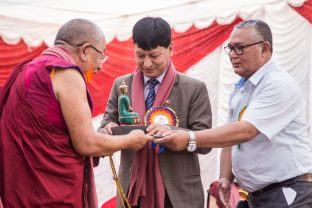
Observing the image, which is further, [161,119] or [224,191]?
[224,191]

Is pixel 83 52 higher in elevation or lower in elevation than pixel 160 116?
higher

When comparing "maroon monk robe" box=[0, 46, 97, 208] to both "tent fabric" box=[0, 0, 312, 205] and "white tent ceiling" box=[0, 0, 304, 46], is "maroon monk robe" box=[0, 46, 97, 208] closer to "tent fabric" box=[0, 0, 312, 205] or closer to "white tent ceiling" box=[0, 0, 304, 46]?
"tent fabric" box=[0, 0, 312, 205]

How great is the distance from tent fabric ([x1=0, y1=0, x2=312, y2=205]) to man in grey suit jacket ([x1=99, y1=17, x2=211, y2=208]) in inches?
111

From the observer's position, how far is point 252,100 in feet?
10.00

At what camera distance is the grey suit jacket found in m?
3.09

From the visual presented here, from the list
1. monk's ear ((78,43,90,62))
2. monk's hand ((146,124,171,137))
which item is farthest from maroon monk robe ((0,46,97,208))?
monk's hand ((146,124,171,137))

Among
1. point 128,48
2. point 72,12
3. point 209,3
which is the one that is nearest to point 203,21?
point 209,3

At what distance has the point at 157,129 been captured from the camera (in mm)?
2930

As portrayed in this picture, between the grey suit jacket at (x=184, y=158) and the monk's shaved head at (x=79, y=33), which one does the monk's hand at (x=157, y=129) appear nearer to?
the grey suit jacket at (x=184, y=158)

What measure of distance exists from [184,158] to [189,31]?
3.92m

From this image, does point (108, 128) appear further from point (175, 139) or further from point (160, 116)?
point (175, 139)

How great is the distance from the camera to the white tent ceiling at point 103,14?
21.9 ft

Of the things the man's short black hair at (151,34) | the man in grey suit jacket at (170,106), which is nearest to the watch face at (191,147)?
the man in grey suit jacket at (170,106)

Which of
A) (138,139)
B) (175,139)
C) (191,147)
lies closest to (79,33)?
(138,139)
